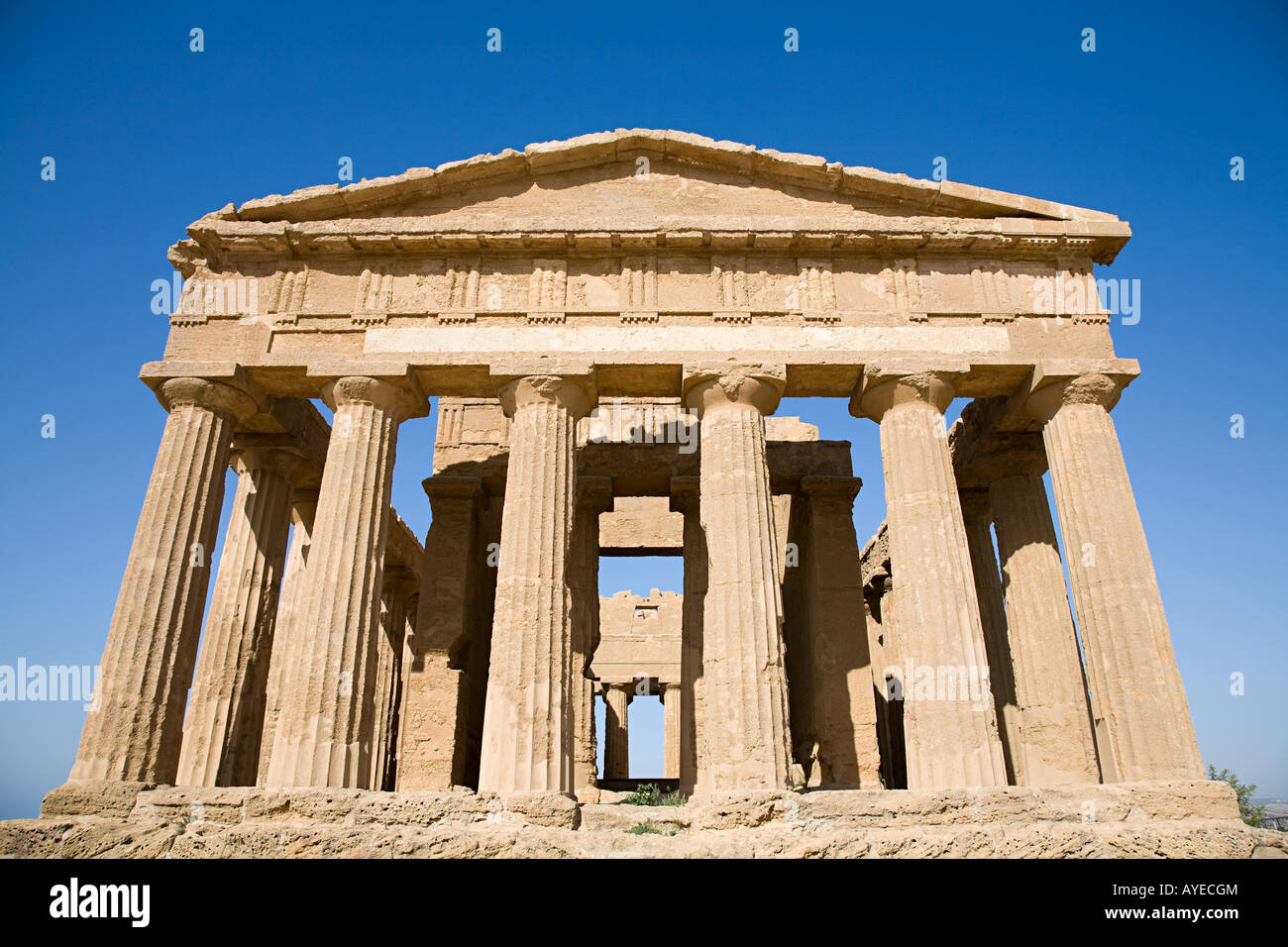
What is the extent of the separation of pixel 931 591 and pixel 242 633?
38.4 ft

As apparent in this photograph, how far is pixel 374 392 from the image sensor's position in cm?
1502

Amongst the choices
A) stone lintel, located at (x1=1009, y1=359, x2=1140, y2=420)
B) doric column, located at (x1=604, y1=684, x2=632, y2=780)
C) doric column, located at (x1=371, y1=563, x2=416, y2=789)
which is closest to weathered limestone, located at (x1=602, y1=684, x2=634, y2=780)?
doric column, located at (x1=604, y1=684, x2=632, y2=780)

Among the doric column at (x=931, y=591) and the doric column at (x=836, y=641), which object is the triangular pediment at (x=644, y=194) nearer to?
the doric column at (x=931, y=591)

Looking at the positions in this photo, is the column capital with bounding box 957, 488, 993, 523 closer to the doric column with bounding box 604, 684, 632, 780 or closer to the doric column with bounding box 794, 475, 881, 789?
the doric column with bounding box 794, 475, 881, 789

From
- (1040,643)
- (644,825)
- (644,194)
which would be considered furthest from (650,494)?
(644,825)

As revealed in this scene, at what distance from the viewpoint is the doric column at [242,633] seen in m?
15.5

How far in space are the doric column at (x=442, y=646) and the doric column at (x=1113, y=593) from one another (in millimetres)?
11123

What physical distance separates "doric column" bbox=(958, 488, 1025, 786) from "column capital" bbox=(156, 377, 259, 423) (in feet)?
42.0

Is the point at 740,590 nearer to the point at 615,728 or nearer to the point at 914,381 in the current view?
the point at 914,381

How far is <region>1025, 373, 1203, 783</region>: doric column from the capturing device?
1285 cm

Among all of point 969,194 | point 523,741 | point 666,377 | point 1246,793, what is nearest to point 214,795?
point 523,741

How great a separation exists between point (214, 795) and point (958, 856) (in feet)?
30.3

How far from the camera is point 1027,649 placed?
650 inches

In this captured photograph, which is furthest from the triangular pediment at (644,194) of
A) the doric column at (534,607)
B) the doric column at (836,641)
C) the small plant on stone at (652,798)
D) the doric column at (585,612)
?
the small plant on stone at (652,798)
